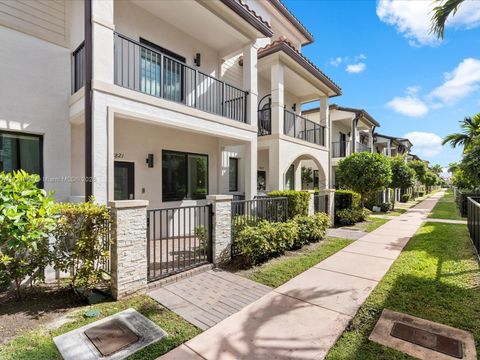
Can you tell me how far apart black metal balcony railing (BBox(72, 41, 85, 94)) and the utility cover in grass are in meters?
5.71

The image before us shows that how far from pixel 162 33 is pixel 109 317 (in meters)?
8.49

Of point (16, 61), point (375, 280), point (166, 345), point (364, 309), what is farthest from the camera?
point (16, 61)

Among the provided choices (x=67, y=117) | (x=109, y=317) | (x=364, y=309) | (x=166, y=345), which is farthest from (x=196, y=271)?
(x=67, y=117)

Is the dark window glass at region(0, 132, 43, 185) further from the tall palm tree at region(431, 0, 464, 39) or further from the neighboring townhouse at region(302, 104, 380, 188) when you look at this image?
the neighboring townhouse at region(302, 104, 380, 188)

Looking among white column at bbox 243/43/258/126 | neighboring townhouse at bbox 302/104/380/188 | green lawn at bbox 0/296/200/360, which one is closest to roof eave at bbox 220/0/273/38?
white column at bbox 243/43/258/126

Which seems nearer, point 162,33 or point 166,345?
point 166,345

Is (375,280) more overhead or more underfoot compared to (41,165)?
more underfoot

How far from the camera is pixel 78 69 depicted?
266 inches

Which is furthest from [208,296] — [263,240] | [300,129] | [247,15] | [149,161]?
[300,129]

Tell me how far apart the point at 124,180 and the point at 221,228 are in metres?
3.80

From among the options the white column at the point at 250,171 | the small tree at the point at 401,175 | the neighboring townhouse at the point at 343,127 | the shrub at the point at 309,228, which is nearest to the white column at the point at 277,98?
the white column at the point at 250,171

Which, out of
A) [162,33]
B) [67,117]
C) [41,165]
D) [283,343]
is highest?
[162,33]

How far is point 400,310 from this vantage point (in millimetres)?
4211

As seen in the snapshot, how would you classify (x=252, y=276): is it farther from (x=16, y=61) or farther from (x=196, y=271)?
(x=16, y=61)
